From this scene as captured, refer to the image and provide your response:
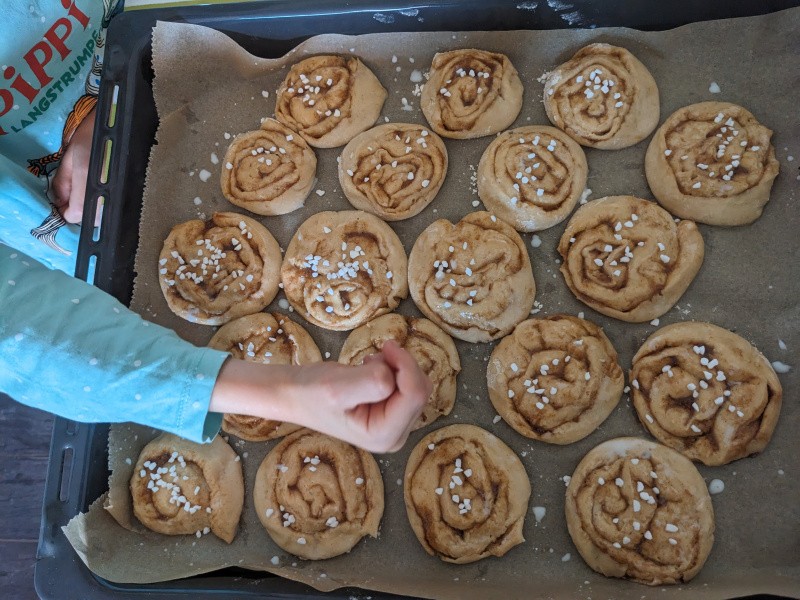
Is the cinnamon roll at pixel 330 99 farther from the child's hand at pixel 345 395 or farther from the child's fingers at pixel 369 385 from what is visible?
the child's fingers at pixel 369 385

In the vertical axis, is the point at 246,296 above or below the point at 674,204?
below

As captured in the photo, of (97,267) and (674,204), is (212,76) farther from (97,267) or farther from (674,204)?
(674,204)

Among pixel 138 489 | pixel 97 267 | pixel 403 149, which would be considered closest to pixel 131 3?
pixel 97 267

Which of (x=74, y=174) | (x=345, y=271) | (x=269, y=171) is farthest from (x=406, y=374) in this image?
(x=74, y=174)

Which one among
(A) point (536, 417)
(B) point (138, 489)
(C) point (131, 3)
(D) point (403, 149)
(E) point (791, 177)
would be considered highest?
(C) point (131, 3)

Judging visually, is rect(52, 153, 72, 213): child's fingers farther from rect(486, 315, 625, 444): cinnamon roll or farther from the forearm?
rect(486, 315, 625, 444): cinnamon roll

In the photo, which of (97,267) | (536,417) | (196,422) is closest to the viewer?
(196,422)
